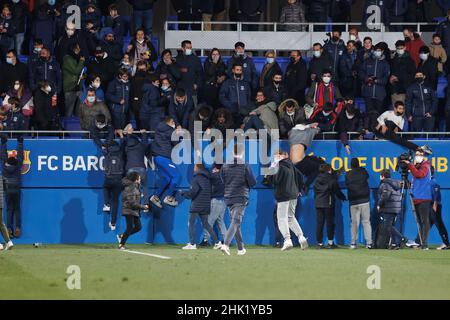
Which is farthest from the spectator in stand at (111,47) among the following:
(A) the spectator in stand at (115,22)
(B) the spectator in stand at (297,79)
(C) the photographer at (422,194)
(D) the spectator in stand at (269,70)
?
(C) the photographer at (422,194)

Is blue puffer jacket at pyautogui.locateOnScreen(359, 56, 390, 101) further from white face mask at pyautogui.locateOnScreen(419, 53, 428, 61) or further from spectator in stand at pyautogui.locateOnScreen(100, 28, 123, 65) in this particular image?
spectator in stand at pyautogui.locateOnScreen(100, 28, 123, 65)

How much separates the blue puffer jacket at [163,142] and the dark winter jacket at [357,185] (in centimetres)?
376

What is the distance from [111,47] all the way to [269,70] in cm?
374

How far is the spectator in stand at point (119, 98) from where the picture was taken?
86.6ft

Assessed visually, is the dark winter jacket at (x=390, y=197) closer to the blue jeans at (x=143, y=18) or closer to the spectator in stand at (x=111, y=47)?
the spectator in stand at (x=111, y=47)

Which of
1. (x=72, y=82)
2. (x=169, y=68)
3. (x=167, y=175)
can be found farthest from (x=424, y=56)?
(x=72, y=82)

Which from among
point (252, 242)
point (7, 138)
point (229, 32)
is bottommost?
point (252, 242)

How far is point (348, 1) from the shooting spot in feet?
102

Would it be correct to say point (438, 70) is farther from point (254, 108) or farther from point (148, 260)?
point (148, 260)

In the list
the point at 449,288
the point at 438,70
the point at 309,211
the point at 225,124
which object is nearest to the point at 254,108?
the point at 225,124

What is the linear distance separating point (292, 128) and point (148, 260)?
6.73m

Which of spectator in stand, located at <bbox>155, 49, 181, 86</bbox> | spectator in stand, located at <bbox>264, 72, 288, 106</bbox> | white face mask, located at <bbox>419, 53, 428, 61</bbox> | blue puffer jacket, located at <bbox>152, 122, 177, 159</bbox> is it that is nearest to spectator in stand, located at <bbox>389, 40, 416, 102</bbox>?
white face mask, located at <bbox>419, 53, 428, 61</bbox>

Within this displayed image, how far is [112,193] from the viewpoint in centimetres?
2583

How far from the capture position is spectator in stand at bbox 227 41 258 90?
2733 centimetres
